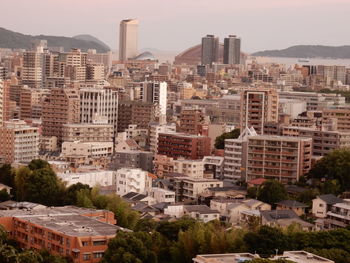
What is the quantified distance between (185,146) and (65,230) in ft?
32.3

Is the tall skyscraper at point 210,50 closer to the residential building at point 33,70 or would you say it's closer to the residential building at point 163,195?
the residential building at point 33,70

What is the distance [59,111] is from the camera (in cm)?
2520

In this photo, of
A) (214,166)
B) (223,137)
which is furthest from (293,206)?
(223,137)

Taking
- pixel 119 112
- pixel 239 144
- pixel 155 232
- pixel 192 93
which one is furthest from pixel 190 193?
pixel 192 93

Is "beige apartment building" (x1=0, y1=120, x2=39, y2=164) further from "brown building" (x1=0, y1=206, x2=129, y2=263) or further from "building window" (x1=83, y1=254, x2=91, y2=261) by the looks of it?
"building window" (x1=83, y1=254, x2=91, y2=261)

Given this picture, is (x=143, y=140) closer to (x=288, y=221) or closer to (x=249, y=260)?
(x=288, y=221)

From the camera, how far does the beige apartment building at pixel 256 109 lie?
23156mm

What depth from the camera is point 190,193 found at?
17406 millimetres

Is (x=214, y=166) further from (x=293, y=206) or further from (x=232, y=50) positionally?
(x=232, y=50)

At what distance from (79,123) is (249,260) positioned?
599 inches

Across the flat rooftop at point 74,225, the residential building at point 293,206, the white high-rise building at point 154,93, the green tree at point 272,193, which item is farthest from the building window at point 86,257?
the white high-rise building at point 154,93

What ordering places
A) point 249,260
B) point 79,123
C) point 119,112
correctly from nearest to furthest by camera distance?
1. point 249,260
2. point 79,123
3. point 119,112

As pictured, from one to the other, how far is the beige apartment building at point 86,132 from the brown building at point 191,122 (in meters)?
2.00

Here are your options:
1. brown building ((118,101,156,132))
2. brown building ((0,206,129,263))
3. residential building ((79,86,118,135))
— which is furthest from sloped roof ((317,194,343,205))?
brown building ((118,101,156,132))
